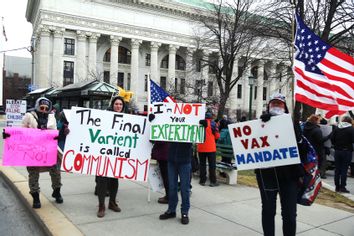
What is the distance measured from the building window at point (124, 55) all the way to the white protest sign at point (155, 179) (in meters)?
59.5

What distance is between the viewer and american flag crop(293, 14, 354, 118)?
15.9 feet

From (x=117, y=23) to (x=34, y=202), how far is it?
5592 centimetres

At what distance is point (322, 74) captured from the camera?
510 centimetres

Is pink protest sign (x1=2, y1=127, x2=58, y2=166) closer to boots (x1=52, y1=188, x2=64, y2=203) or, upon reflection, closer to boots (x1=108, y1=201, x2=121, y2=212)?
boots (x1=52, y1=188, x2=64, y2=203)

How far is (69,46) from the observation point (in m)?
56.2

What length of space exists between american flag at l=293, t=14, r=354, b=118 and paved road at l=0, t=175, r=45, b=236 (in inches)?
168

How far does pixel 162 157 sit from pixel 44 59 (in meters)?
52.1

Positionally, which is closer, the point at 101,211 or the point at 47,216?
the point at 47,216

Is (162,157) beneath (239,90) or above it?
beneath

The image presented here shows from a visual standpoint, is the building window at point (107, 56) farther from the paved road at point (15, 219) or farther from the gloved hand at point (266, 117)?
the gloved hand at point (266, 117)

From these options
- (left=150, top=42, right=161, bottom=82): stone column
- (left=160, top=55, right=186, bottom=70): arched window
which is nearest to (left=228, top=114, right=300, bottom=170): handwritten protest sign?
(left=150, top=42, right=161, bottom=82): stone column

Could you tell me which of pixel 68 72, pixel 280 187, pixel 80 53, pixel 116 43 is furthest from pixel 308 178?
pixel 116 43

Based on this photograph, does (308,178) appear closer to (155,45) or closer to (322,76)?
(322,76)

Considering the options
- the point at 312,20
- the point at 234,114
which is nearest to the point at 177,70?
the point at 234,114
